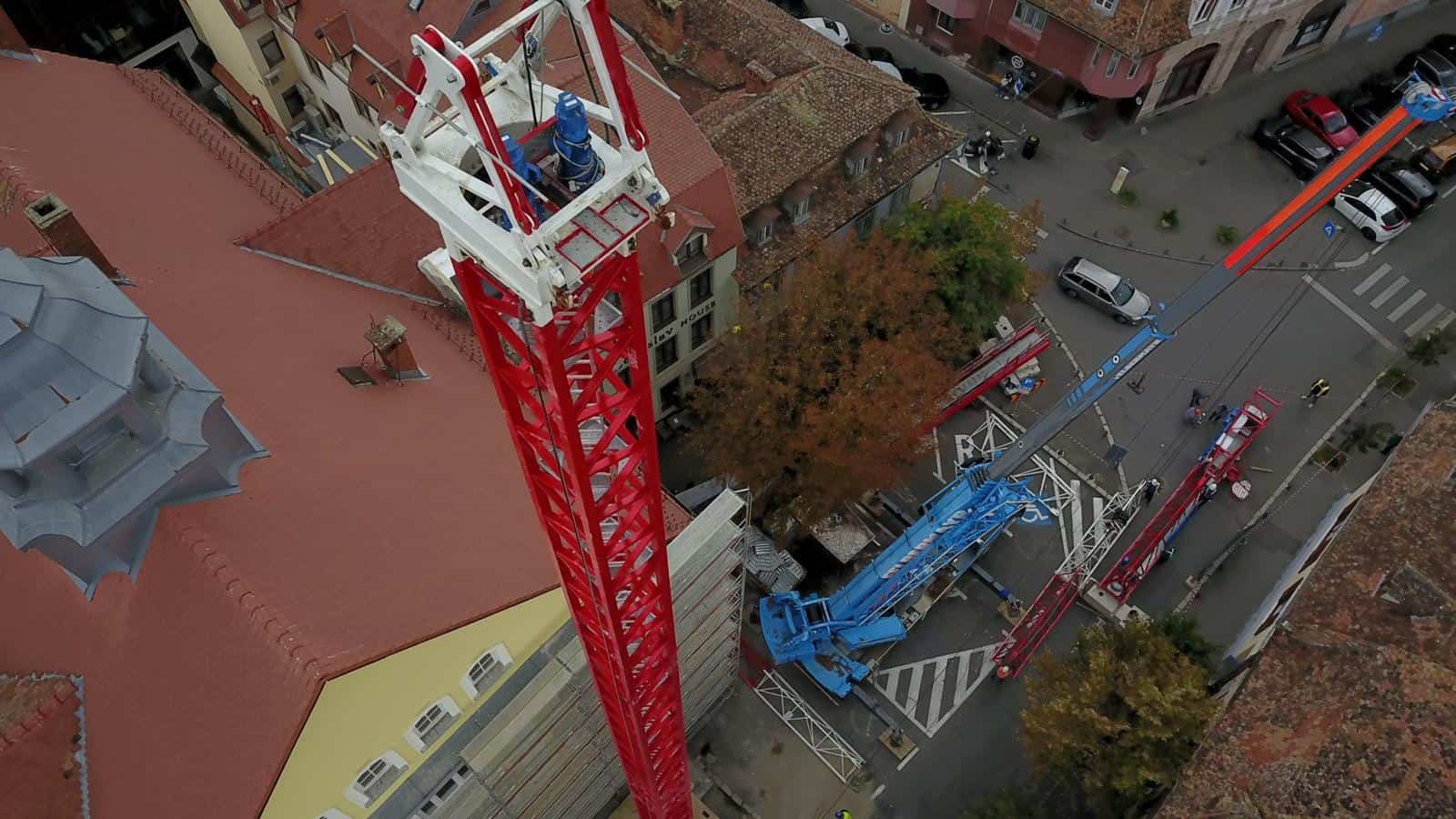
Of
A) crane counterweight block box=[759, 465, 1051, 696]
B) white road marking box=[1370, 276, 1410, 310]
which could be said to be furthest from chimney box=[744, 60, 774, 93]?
white road marking box=[1370, 276, 1410, 310]

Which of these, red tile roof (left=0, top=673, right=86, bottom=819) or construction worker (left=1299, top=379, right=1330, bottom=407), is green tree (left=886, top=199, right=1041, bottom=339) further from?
red tile roof (left=0, top=673, right=86, bottom=819)

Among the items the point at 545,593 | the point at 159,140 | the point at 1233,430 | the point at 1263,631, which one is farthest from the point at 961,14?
the point at 545,593

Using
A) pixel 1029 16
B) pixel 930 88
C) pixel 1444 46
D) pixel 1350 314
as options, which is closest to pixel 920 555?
pixel 1350 314

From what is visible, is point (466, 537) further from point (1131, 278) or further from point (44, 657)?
point (1131, 278)

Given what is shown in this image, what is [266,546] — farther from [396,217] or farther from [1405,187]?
[1405,187]

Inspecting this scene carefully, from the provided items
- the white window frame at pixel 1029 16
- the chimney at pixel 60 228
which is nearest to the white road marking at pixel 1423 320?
the white window frame at pixel 1029 16
